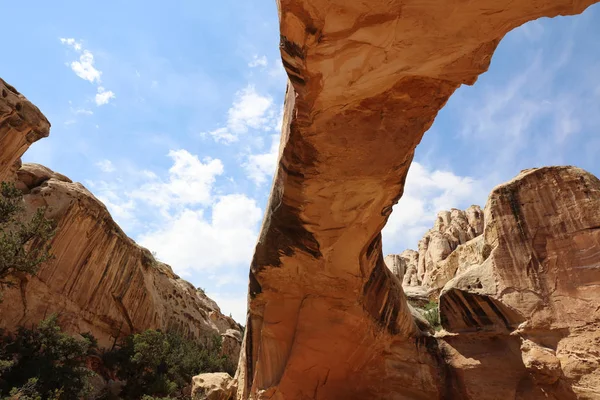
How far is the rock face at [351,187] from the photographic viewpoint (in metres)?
3.77

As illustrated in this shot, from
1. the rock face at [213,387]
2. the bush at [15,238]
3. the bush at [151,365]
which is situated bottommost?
the rock face at [213,387]

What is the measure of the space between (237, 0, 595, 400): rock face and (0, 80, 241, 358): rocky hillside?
45.0 feet

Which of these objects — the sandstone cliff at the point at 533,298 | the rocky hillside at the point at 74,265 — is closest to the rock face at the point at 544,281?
the sandstone cliff at the point at 533,298

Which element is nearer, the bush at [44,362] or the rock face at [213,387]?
the rock face at [213,387]

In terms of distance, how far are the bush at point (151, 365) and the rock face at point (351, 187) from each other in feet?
40.1

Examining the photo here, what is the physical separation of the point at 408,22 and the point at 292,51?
4.01ft

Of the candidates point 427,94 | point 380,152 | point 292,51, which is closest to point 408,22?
point 292,51

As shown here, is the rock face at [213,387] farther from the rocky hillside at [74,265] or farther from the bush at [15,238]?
the rocky hillside at [74,265]

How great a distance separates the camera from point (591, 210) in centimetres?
809

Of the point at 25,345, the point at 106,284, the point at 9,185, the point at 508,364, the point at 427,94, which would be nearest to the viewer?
the point at 427,94

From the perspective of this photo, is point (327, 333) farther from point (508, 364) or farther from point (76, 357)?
point (76, 357)

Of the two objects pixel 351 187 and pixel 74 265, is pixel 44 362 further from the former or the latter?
pixel 351 187

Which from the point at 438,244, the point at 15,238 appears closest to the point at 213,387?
the point at 15,238

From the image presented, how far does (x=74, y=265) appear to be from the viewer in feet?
64.4
